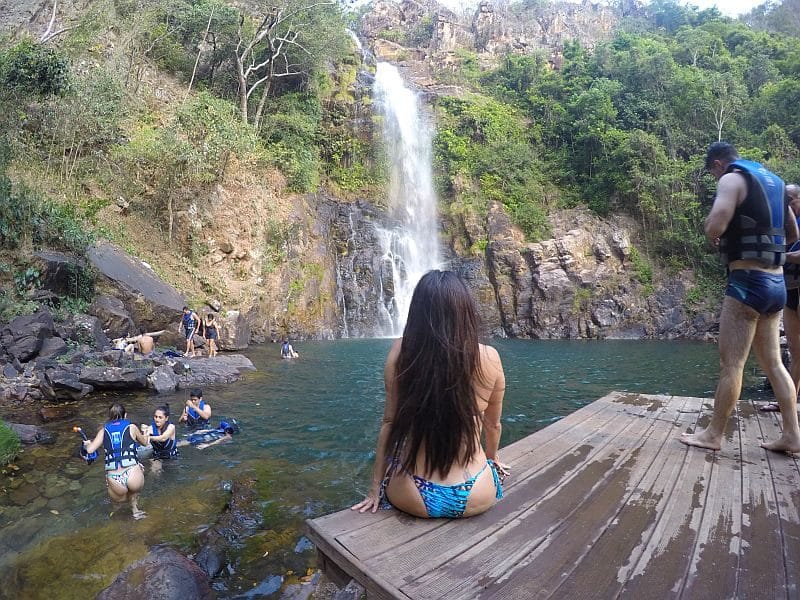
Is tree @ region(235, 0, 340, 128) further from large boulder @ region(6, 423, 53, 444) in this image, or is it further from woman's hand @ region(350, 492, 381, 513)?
woman's hand @ region(350, 492, 381, 513)

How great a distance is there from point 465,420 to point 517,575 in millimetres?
657

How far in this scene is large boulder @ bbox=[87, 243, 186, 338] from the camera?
1240cm

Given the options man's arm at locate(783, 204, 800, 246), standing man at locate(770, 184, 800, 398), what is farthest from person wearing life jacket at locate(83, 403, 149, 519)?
standing man at locate(770, 184, 800, 398)

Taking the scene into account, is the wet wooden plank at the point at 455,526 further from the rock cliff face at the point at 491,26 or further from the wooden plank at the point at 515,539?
the rock cliff face at the point at 491,26

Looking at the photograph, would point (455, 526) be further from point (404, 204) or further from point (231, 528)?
point (404, 204)

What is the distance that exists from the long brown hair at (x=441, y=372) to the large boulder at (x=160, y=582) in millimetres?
1803

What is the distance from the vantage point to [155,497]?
181 inches

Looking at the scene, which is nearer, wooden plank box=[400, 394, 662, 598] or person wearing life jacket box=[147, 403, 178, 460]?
wooden plank box=[400, 394, 662, 598]

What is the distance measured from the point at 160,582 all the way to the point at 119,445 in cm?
211

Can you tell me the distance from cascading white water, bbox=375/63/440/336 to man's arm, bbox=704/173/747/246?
1888 cm

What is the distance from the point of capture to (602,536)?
88.8 inches

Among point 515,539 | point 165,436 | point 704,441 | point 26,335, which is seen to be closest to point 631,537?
point 515,539

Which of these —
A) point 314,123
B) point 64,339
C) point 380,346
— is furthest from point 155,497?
point 314,123

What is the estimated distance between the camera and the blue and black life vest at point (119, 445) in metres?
4.47
